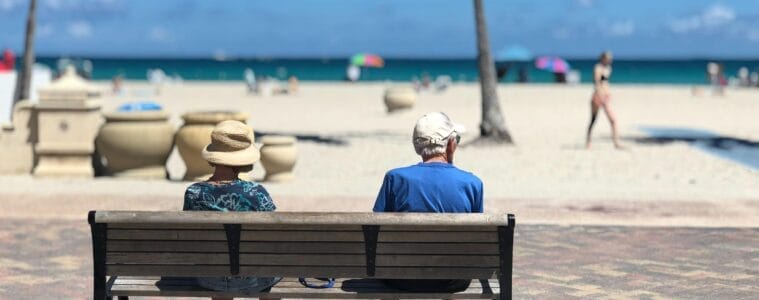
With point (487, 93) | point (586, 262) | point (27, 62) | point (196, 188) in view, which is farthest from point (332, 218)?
point (27, 62)

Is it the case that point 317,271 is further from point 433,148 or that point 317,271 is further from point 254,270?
point 433,148

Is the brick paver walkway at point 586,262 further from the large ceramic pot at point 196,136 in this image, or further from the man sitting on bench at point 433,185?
the large ceramic pot at point 196,136

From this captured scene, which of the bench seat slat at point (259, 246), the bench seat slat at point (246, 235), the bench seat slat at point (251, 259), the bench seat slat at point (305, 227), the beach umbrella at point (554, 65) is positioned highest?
the beach umbrella at point (554, 65)

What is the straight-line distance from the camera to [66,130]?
47.4ft

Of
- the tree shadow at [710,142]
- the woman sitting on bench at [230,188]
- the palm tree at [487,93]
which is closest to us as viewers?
the woman sitting on bench at [230,188]

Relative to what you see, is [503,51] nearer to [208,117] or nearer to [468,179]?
[208,117]

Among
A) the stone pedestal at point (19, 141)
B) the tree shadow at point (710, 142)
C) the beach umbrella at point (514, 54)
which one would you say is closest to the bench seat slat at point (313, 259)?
the stone pedestal at point (19, 141)

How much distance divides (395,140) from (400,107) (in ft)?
34.6

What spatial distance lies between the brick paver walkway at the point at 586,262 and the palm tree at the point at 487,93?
362 inches

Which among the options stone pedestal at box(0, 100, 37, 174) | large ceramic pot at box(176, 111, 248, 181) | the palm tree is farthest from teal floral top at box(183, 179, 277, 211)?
the palm tree

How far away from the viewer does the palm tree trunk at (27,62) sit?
2188 cm

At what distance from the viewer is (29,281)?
7922 mm

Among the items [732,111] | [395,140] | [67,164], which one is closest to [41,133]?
[67,164]

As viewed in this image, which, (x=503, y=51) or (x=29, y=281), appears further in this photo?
(x=503, y=51)
